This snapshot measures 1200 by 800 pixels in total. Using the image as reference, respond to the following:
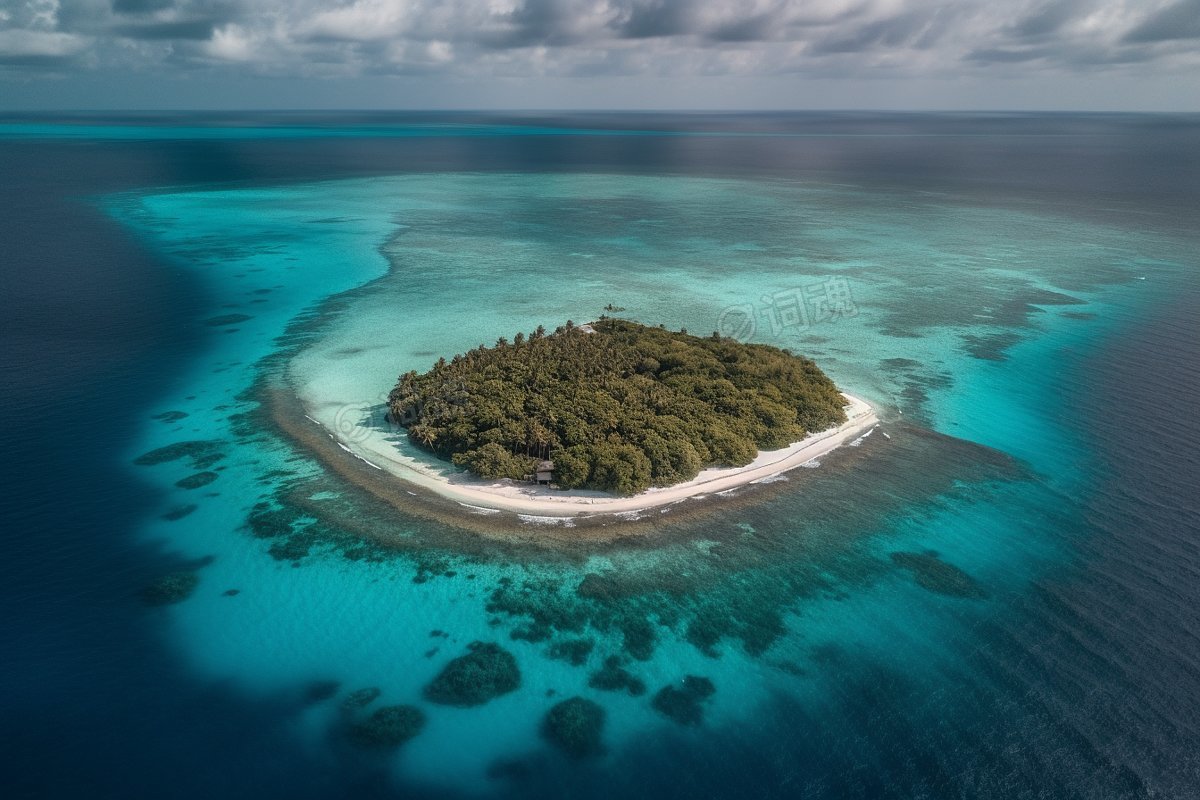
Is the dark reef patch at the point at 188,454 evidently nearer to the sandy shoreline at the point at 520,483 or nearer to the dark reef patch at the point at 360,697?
the sandy shoreline at the point at 520,483

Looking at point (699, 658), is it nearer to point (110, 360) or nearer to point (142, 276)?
point (110, 360)

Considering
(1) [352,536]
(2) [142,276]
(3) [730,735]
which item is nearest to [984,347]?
(3) [730,735]

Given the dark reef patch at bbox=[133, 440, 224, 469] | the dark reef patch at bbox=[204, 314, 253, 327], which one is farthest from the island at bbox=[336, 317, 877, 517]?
the dark reef patch at bbox=[204, 314, 253, 327]

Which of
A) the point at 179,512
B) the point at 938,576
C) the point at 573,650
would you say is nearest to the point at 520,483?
the point at 573,650

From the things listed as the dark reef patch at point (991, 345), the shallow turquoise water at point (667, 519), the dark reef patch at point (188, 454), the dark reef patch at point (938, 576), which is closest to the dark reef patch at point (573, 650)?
the shallow turquoise water at point (667, 519)

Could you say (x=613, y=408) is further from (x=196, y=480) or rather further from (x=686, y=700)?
(x=196, y=480)

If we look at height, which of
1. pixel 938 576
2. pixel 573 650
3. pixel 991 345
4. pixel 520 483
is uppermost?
pixel 991 345

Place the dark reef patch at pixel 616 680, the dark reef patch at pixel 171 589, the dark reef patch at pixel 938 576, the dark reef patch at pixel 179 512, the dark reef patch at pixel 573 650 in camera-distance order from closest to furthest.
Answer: the dark reef patch at pixel 616 680, the dark reef patch at pixel 573 650, the dark reef patch at pixel 171 589, the dark reef patch at pixel 938 576, the dark reef patch at pixel 179 512
